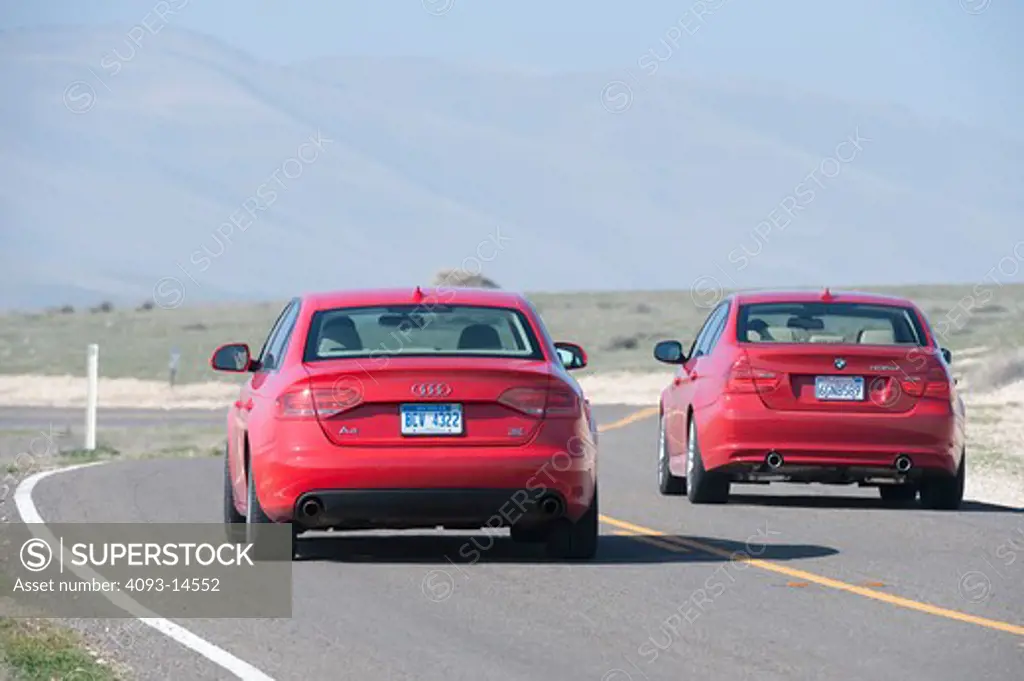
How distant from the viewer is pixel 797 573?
14.2 m

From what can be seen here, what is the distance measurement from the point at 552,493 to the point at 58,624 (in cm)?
315

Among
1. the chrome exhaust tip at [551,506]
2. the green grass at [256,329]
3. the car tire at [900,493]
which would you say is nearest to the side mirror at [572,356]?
the chrome exhaust tip at [551,506]

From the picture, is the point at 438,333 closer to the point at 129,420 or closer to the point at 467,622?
the point at 129,420

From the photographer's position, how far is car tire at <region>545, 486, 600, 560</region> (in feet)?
47.8

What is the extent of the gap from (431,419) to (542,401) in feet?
2.06

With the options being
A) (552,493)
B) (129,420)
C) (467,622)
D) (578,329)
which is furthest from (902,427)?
(578,329)

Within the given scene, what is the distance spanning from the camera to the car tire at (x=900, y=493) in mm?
20594

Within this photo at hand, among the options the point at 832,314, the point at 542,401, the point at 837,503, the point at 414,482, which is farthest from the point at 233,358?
the point at 837,503

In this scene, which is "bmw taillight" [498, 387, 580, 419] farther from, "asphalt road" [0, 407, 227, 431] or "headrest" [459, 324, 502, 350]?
"asphalt road" [0, 407, 227, 431]

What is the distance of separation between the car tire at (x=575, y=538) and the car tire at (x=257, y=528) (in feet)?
4.96

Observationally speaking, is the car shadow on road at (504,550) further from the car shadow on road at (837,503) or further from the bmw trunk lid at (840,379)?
the car shadow on road at (837,503)

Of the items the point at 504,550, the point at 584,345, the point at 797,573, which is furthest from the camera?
the point at 584,345

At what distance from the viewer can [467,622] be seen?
12039 mm

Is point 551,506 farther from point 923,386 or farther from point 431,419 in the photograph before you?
point 923,386
